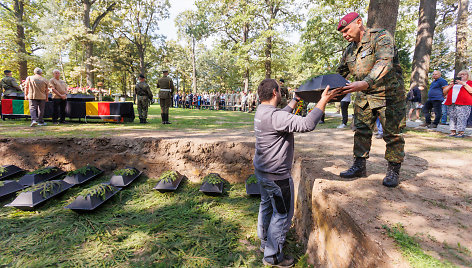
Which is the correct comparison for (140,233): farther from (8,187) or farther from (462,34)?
(462,34)

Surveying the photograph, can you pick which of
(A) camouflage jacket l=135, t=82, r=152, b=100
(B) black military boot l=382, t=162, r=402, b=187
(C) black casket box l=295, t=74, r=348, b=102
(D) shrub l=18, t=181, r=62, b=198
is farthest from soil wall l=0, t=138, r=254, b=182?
(A) camouflage jacket l=135, t=82, r=152, b=100

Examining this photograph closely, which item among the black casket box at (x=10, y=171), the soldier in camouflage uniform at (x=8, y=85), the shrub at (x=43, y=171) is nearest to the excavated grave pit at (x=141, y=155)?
the black casket box at (x=10, y=171)

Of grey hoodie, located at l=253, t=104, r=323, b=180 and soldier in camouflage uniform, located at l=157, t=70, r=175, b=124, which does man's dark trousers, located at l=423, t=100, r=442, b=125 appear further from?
soldier in camouflage uniform, located at l=157, t=70, r=175, b=124

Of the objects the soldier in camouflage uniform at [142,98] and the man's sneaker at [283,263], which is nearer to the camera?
the man's sneaker at [283,263]

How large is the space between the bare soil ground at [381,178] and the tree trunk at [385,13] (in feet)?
10.7

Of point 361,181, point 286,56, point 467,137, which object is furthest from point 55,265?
point 286,56

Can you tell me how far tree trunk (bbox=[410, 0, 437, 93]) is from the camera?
930 cm

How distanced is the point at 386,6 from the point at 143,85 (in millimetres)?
8298

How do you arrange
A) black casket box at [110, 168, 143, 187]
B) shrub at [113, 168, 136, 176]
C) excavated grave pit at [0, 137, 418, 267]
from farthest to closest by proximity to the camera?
excavated grave pit at [0, 137, 418, 267] < shrub at [113, 168, 136, 176] < black casket box at [110, 168, 143, 187]

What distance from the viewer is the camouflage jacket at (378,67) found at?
2325mm

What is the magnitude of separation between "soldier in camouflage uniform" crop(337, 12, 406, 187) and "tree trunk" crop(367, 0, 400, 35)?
15.2 ft

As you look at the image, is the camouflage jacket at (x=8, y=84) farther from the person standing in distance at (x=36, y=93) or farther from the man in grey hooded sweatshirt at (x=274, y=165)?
the man in grey hooded sweatshirt at (x=274, y=165)

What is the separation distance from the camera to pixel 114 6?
20219 millimetres

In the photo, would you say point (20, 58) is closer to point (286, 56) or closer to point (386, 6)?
point (286, 56)
